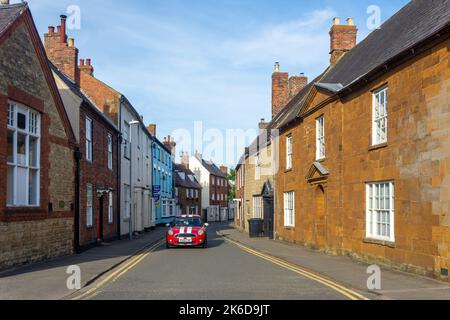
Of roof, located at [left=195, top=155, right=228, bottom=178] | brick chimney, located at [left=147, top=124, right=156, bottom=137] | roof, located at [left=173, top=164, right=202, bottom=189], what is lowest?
roof, located at [left=173, top=164, right=202, bottom=189]

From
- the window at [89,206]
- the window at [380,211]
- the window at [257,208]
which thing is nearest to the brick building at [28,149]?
the window at [89,206]

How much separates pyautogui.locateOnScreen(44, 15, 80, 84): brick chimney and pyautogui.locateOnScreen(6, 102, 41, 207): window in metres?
11.6

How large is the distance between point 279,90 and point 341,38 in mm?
13718

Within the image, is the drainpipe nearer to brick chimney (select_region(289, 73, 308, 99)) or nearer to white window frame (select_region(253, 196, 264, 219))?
white window frame (select_region(253, 196, 264, 219))

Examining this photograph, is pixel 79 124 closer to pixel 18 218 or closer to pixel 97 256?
pixel 97 256

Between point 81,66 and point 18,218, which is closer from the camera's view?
point 18,218

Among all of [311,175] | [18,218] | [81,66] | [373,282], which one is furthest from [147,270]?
[81,66]

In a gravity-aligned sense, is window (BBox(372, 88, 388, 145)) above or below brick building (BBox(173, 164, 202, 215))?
above

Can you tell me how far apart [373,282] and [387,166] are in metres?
4.56

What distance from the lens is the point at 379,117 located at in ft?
51.3

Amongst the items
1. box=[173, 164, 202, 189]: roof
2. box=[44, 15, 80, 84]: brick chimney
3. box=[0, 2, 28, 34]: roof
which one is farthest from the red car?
box=[173, 164, 202, 189]: roof

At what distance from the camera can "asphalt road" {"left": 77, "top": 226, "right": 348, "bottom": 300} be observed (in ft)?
31.2

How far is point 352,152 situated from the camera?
57.3 feet

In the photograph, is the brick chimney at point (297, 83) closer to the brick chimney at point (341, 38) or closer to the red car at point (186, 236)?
the brick chimney at point (341, 38)
